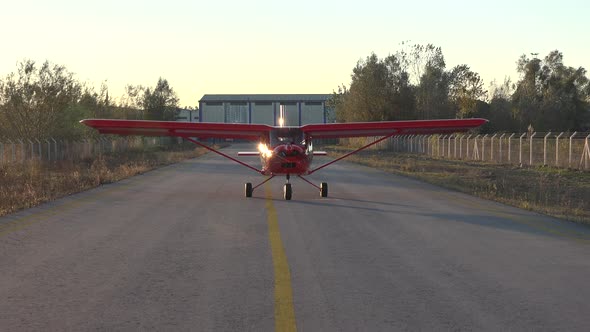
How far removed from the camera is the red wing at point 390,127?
18436 mm

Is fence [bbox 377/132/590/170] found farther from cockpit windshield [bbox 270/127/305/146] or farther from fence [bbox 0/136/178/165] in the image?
fence [bbox 0/136/178/165]

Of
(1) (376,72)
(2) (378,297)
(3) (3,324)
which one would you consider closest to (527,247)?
(2) (378,297)

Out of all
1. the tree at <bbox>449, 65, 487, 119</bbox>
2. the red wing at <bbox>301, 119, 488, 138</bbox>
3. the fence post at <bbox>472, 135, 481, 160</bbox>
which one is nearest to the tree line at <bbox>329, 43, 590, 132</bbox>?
the tree at <bbox>449, 65, 487, 119</bbox>

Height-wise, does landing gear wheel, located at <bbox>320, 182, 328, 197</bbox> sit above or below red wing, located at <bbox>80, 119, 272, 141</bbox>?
below

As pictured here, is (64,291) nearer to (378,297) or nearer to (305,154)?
(378,297)

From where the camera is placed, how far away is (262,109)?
128 metres

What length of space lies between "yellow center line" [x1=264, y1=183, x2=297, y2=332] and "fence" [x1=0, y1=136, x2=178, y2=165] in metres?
23.1

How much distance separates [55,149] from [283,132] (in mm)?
21963

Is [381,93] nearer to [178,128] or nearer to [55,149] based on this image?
[55,149]

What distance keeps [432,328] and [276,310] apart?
55.5 inches

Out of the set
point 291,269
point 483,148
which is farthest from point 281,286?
point 483,148

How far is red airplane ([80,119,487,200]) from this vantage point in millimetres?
16844

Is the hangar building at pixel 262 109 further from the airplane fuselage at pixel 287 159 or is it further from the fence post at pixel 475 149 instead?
the airplane fuselage at pixel 287 159

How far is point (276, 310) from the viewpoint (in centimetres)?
592
